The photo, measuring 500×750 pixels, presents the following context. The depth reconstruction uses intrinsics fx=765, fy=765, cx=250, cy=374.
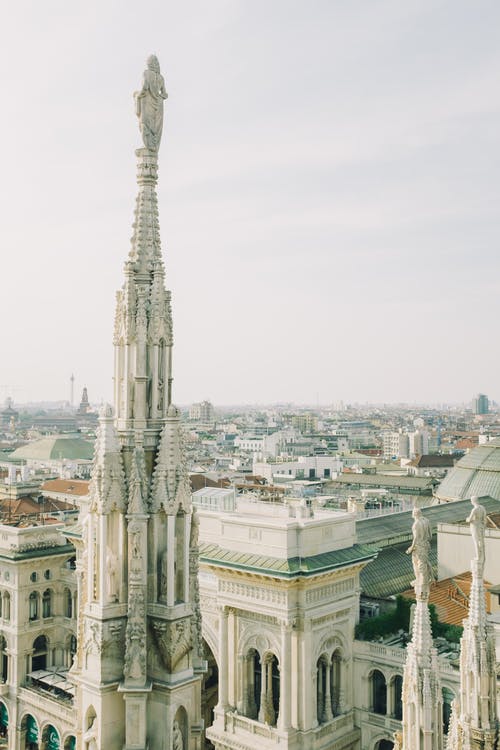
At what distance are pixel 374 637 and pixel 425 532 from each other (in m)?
24.7

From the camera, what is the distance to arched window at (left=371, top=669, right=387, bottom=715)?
109 ft

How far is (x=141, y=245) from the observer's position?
35.9 feet

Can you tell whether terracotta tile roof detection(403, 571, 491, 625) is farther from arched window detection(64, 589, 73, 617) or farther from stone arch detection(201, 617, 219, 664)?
arched window detection(64, 589, 73, 617)

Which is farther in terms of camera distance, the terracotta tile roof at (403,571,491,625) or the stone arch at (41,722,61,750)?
the stone arch at (41,722,61,750)

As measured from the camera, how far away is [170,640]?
10.0m

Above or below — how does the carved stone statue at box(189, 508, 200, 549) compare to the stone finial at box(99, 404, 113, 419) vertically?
below

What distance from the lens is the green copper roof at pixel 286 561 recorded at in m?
31.3

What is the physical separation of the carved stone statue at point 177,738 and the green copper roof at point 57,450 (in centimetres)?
12755

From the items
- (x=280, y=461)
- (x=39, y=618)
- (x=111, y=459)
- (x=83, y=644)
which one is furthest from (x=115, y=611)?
(x=280, y=461)

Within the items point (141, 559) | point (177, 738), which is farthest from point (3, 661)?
point (141, 559)

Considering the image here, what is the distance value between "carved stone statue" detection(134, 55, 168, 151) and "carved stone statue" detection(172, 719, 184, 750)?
798 cm

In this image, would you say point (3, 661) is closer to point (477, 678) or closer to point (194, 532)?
point (194, 532)

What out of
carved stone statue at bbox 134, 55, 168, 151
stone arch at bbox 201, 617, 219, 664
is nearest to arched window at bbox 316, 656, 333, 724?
stone arch at bbox 201, 617, 219, 664

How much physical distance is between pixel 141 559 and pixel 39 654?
138ft
